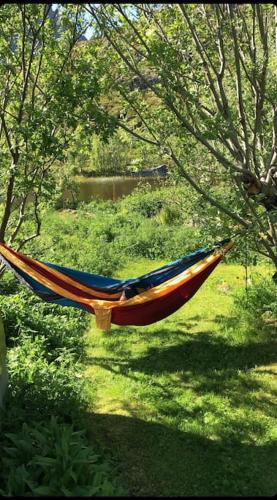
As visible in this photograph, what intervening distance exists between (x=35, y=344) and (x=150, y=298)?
4.10 feet

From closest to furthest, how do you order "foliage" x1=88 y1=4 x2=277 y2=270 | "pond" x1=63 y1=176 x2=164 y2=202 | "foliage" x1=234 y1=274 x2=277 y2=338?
1. "foliage" x1=88 y1=4 x2=277 y2=270
2. "foliage" x1=234 y1=274 x2=277 y2=338
3. "pond" x1=63 y1=176 x2=164 y2=202

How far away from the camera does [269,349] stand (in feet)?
16.1

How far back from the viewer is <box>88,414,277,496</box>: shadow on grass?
300cm

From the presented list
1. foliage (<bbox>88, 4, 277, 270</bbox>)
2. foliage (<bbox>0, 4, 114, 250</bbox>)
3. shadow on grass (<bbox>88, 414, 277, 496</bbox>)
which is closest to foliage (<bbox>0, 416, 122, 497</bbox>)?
shadow on grass (<bbox>88, 414, 277, 496</bbox>)

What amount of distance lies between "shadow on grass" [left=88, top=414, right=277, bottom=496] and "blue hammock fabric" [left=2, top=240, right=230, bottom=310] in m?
1.38

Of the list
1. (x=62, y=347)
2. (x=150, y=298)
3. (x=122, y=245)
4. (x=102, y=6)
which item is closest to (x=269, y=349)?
(x=150, y=298)

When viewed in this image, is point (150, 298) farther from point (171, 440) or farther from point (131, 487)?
point (131, 487)

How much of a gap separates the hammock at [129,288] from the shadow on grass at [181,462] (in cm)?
113

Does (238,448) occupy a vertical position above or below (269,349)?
below

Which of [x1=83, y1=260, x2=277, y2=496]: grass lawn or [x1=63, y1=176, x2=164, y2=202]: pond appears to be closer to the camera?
[x1=83, y1=260, x2=277, y2=496]: grass lawn

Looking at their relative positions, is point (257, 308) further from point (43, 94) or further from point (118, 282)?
point (43, 94)

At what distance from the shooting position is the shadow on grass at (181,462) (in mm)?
2996

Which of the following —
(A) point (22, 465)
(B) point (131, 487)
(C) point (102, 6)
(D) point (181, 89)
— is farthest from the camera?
(C) point (102, 6)

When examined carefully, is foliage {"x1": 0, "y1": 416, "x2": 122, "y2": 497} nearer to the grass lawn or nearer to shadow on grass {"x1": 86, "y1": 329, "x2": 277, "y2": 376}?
the grass lawn
